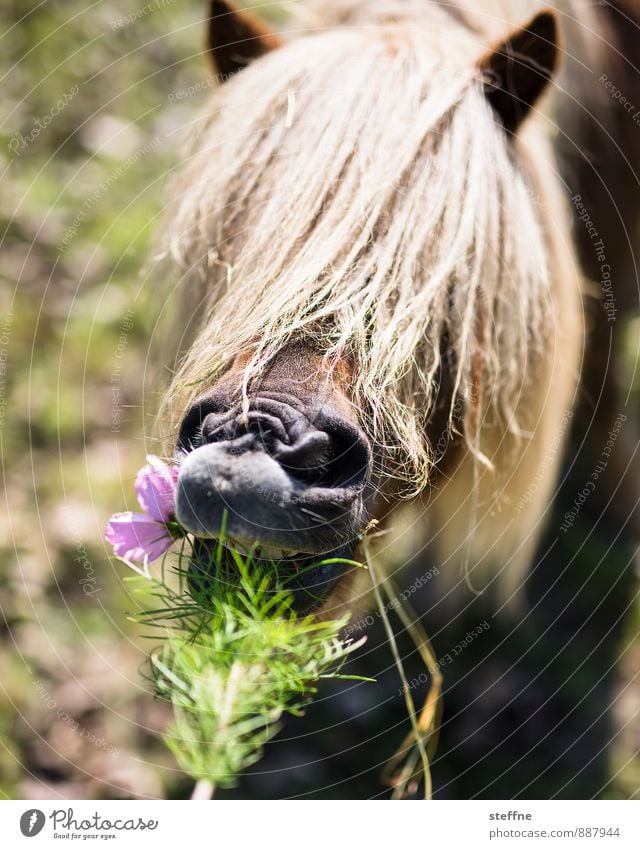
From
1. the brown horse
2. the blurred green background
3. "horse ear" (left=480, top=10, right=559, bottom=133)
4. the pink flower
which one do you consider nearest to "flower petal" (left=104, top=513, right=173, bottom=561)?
the pink flower

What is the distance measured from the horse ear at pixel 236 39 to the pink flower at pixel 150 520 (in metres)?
0.90

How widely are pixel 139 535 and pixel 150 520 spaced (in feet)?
0.10

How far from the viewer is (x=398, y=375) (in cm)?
122

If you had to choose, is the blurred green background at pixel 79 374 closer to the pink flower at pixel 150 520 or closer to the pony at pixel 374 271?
the pony at pixel 374 271

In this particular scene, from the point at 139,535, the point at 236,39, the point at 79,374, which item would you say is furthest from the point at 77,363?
the point at 139,535

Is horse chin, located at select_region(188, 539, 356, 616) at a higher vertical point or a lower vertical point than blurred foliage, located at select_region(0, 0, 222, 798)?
lower

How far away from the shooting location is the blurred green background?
2217mm

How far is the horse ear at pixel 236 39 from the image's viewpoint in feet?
5.12

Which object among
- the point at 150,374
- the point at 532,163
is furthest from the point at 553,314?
the point at 150,374

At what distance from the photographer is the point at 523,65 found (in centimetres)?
141

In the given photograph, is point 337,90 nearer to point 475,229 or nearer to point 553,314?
point 475,229

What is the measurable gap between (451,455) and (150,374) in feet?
2.52

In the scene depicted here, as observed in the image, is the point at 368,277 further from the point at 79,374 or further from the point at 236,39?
the point at 79,374

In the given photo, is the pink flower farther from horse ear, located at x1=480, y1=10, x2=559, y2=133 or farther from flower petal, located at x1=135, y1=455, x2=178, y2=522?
horse ear, located at x1=480, y1=10, x2=559, y2=133
